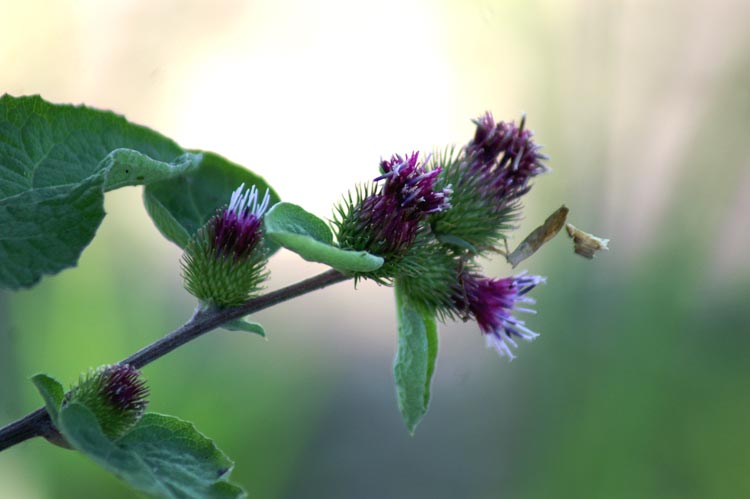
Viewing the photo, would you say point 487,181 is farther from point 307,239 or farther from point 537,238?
point 307,239

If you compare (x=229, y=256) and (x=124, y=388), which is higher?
(x=229, y=256)

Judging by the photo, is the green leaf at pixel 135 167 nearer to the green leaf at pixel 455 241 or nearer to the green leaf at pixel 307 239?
the green leaf at pixel 307 239

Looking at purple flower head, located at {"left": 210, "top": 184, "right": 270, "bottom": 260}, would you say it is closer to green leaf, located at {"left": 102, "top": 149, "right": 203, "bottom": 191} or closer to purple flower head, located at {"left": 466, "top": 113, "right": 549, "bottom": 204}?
green leaf, located at {"left": 102, "top": 149, "right": 203, "bottom": 191}

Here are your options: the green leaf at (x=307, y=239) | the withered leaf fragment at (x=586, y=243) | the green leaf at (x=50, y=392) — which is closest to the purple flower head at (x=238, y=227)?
the green leaf at (x=307, y=239)

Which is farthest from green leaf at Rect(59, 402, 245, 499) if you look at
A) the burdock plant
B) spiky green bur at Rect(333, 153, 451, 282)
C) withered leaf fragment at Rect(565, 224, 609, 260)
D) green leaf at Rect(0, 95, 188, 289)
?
withered leaf fragment at Rect(565, 224, 609, 260)

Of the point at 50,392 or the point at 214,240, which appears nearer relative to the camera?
the point at 50,392

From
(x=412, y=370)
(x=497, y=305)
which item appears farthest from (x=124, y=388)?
(x=497, y=305)
